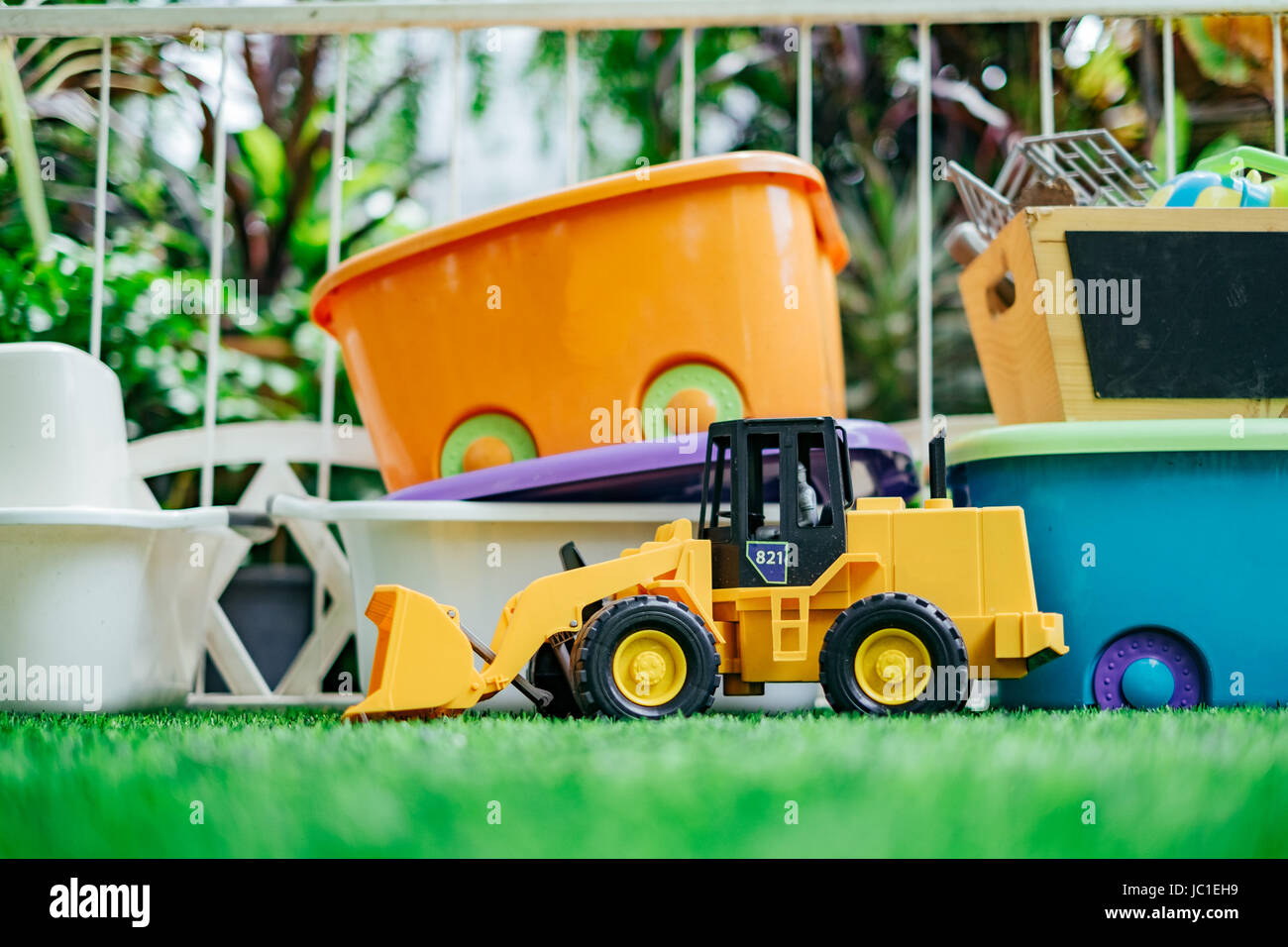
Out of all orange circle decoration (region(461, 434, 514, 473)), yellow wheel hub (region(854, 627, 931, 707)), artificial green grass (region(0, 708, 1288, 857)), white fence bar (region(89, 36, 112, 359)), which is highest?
white fence bar (region(89, 36, 112, 359))

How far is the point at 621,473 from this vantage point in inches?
67.7

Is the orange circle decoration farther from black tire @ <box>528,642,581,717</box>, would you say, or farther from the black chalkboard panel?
the black chalkboard panel

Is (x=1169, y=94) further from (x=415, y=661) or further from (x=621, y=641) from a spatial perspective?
(x=415, y=661)

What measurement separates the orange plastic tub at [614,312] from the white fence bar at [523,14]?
1.72ft

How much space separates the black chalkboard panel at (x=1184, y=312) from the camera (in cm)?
168

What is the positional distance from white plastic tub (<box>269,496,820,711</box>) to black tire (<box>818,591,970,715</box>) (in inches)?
13.9

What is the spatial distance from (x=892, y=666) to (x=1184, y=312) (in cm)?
72

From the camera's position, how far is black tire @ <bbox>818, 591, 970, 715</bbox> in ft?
4.91

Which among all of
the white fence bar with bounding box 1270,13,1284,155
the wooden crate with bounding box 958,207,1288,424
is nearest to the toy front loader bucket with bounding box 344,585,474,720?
the wooden crate with bounding box 958,207,1288,424

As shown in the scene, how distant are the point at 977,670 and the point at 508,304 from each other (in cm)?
95

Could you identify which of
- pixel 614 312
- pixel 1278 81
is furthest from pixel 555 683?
pixel 1278 81

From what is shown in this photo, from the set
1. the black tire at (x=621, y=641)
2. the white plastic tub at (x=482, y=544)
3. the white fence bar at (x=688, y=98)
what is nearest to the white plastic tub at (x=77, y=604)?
the white plastic tub at (x=482, y=544)

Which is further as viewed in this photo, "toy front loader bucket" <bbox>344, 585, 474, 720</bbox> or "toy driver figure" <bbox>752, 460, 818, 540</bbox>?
"toy driver figure" <bbox>752, 460, 818, 540</bbox>
